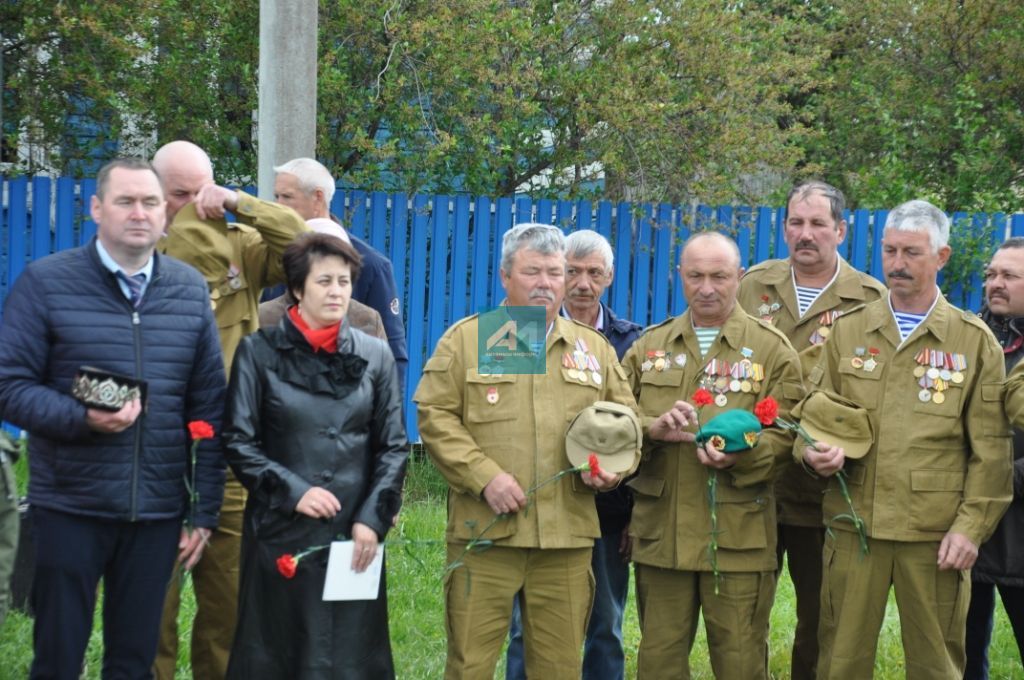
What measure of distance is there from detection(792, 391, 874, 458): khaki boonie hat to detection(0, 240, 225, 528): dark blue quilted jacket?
2266 mm

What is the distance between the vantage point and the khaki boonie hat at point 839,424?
496 cm

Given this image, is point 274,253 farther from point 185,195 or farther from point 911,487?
point 911,487

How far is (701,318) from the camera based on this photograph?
536 centimetres

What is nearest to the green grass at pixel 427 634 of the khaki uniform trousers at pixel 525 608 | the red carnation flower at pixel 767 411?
the khaki uniform trousers at pixel 525 608

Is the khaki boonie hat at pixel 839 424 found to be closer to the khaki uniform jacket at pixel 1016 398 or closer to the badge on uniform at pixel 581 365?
the khaki uniform jacket at pixel 1016 398

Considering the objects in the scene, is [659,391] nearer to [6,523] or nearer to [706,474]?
[706,474]

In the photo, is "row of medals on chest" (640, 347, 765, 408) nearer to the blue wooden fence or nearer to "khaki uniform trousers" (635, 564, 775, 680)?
"khaki uniform trousers" (635, 564, 775, 680)

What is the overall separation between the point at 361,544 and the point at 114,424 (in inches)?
A: 36.4

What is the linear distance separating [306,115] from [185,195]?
10.1 feet

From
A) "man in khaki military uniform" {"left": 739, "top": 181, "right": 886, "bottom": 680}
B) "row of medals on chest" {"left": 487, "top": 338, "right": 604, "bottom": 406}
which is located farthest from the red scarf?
"man in khaki military uniform" {"left": 739, "top": 181, "right": 886, "bottom": 680}

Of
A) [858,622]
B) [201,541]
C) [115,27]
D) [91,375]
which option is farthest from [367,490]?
[115,27]

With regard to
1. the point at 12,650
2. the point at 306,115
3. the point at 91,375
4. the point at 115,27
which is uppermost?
the point at 115,27

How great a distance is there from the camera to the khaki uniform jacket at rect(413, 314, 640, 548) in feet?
15.8

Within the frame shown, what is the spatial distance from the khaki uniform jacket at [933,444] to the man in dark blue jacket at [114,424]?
93.8 inches
